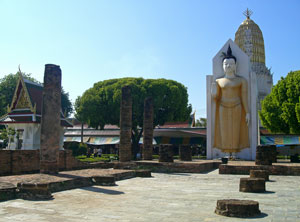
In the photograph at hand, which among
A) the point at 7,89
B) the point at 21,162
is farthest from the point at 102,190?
the point at 7,89

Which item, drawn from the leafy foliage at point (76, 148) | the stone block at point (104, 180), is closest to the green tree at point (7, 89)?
the leafy foliage at point (76, 148)

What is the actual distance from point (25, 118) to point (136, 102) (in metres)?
9.41

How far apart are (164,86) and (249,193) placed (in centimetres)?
2169

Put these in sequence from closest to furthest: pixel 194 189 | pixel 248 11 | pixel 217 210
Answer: pixel 217 210
pixel 194 189
pixel 248 11

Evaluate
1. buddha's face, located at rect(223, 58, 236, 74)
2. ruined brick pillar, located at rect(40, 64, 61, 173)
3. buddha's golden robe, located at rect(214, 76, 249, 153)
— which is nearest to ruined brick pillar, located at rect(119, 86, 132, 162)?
buddha's golden robe, located at rect(214, 76, 249, 153)

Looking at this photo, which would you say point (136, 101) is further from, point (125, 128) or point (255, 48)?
point (255, 48)

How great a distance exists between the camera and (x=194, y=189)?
10414mm

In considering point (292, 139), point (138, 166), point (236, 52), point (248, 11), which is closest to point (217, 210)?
point (138, 166)

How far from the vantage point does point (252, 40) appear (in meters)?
62.8

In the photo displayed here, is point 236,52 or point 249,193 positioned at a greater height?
point 236,52

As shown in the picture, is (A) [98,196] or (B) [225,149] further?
(B) [225,149]

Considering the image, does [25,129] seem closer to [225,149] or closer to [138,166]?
[138,166]

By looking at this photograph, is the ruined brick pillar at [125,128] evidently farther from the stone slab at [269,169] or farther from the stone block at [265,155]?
the stone block at [265,155]

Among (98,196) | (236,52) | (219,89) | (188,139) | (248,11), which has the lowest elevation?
(98,196)
